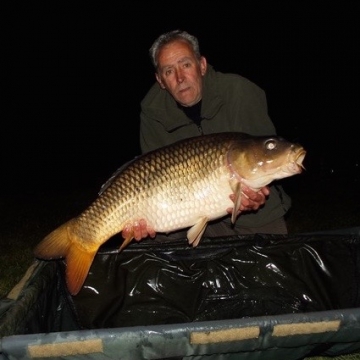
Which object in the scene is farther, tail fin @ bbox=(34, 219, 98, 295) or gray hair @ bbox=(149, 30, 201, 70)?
gray hair @ bbox=(149, 30, 201, 70)

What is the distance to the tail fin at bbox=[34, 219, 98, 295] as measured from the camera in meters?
1.81

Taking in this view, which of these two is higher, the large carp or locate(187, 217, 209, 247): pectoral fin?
the large carp

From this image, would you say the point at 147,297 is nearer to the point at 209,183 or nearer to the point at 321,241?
the point at 209,183

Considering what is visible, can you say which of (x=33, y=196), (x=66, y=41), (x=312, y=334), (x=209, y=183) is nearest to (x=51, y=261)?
(x=209, y=183)

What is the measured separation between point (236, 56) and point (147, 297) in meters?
19.1

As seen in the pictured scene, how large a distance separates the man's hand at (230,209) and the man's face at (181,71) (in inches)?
25.5

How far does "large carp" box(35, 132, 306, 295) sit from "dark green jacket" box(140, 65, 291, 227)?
1.56ft

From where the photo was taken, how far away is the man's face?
223 centimetres

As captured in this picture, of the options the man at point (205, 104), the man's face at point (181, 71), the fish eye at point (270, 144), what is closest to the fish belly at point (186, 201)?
the fish eye at point (270, 144)

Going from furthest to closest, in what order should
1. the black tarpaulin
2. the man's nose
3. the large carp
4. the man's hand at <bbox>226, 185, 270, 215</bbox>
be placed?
the man's nose < the black tarpaulin < the man's hand at <bbox>226, 185, 270, 215</bbox> < the large carp

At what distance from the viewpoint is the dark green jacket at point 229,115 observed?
2.29 metres

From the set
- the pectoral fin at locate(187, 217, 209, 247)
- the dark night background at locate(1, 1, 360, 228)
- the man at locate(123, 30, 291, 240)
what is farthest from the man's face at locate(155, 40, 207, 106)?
the dark night background at locate(1, 1, 360, 228)

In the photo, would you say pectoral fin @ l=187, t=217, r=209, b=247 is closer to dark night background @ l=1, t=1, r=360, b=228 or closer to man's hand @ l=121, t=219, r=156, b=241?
man's hand @ l=121, t=219, r=156, b=241

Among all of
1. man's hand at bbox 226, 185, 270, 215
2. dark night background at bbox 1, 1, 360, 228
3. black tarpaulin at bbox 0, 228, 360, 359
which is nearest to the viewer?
man's hand at bbox 226, 185, 270, 215
